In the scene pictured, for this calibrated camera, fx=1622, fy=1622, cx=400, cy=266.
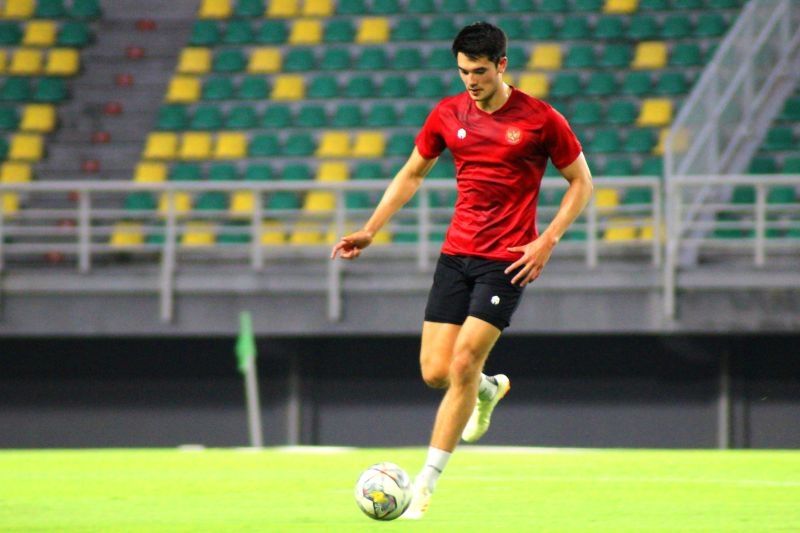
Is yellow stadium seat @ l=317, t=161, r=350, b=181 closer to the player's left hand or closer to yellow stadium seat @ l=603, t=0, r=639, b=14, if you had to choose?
yellow stadium seat @ l=603, t=0, r=639, b=14

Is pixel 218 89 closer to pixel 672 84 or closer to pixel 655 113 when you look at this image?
pixel 655 113

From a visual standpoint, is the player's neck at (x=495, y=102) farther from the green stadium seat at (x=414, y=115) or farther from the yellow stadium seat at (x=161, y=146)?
the yellow stadium seat at (x=161, y=146)

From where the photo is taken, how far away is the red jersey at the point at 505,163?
7082mm

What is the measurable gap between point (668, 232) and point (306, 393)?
13.7 ft

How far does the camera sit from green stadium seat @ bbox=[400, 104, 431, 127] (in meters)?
19.6

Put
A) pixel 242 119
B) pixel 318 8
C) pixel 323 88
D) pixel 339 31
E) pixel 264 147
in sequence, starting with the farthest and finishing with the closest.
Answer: pixel 318 8, pixel 339 31, pixel 323 88, pixel 242 119, pixel 264 147

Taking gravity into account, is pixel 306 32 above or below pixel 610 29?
below

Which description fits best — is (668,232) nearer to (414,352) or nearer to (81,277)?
(414,352)

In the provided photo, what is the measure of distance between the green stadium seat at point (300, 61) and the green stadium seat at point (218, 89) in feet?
2.52

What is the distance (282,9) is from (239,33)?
70 centimetres

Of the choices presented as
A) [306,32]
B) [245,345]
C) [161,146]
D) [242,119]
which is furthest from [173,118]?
[245,345]

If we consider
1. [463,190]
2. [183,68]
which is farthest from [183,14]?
[463,190]

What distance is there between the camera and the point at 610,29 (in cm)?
2048

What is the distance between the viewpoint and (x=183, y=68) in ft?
70.3
